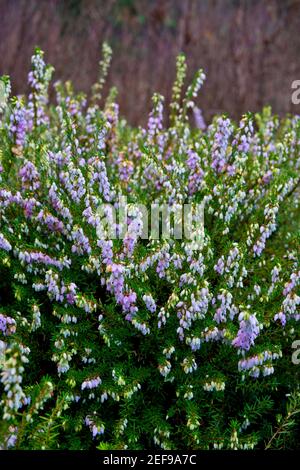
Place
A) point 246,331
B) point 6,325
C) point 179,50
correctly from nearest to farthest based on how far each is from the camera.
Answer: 1. point 246,331
2. point 6,325
3. point 179,50

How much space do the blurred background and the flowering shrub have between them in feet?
15.3

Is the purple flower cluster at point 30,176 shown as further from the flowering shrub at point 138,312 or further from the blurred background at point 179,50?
the blurred background at point 179,50

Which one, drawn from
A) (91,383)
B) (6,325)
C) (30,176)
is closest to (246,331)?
(91,383)

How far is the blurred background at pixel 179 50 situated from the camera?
26.3 feet

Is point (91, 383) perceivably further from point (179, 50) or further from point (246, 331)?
point (179, 50)

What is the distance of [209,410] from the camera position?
2.94m

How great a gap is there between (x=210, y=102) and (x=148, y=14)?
2742 mm

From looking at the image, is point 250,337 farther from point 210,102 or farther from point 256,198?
point 210,102

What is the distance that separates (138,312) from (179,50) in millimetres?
6686

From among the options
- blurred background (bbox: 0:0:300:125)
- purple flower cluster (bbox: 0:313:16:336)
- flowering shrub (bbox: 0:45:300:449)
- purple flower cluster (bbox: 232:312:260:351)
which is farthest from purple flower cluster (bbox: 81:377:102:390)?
blurred background (bbox: 0:0:300:125)

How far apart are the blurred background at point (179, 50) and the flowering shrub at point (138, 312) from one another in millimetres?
4662

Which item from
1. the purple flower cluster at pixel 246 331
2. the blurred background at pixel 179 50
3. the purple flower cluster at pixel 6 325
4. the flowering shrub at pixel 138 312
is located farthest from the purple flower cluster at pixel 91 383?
the blurred background at pixel 179 50

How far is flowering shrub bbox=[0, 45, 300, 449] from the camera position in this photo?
276 centimetres

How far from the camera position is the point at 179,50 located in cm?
871
